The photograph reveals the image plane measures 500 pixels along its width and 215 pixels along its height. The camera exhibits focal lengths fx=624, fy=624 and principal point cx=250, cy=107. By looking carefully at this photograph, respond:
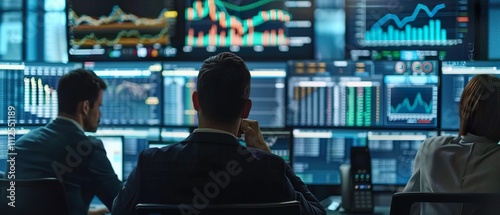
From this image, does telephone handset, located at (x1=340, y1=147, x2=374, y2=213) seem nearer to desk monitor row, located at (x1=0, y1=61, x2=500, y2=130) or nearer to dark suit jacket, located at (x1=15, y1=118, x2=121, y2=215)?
desk monitor row, located at (x1=0, y1=61, x2=500, y2=130)

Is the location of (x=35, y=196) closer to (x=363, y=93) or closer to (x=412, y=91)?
(x=363, y=93)

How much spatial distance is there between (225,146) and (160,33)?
1.69 meters

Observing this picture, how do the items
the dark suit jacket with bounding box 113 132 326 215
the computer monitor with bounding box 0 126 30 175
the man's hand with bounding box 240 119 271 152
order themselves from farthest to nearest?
1. the computer monitor with bounding box 0 126 30 175
2. the man's hand with bounding box 240 119 271 152
3. the dark suit jacket with bounding box 113 132 326 215

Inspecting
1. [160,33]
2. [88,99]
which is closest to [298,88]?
[160,33]

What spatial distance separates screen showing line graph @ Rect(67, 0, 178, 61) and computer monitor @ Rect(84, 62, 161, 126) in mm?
50

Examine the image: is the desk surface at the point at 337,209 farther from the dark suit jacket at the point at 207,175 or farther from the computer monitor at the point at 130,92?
the dark suit jacket at the point at 207,175

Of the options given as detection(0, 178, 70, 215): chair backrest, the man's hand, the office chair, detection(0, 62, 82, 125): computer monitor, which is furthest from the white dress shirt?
detection(0, 62, 82, 125): computer monitor

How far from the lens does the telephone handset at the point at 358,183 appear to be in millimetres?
2939

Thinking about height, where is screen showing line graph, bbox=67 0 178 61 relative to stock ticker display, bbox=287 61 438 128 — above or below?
above

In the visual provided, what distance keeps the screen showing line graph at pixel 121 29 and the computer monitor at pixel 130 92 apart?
0.05 metres

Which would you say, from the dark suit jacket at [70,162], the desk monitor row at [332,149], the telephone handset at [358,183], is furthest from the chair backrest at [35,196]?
the telephone handset at [358,183]

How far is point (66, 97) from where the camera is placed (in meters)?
2.70

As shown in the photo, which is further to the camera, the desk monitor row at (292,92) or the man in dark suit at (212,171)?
the desk monitor row at (292,92)

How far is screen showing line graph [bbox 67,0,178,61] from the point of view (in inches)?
128
